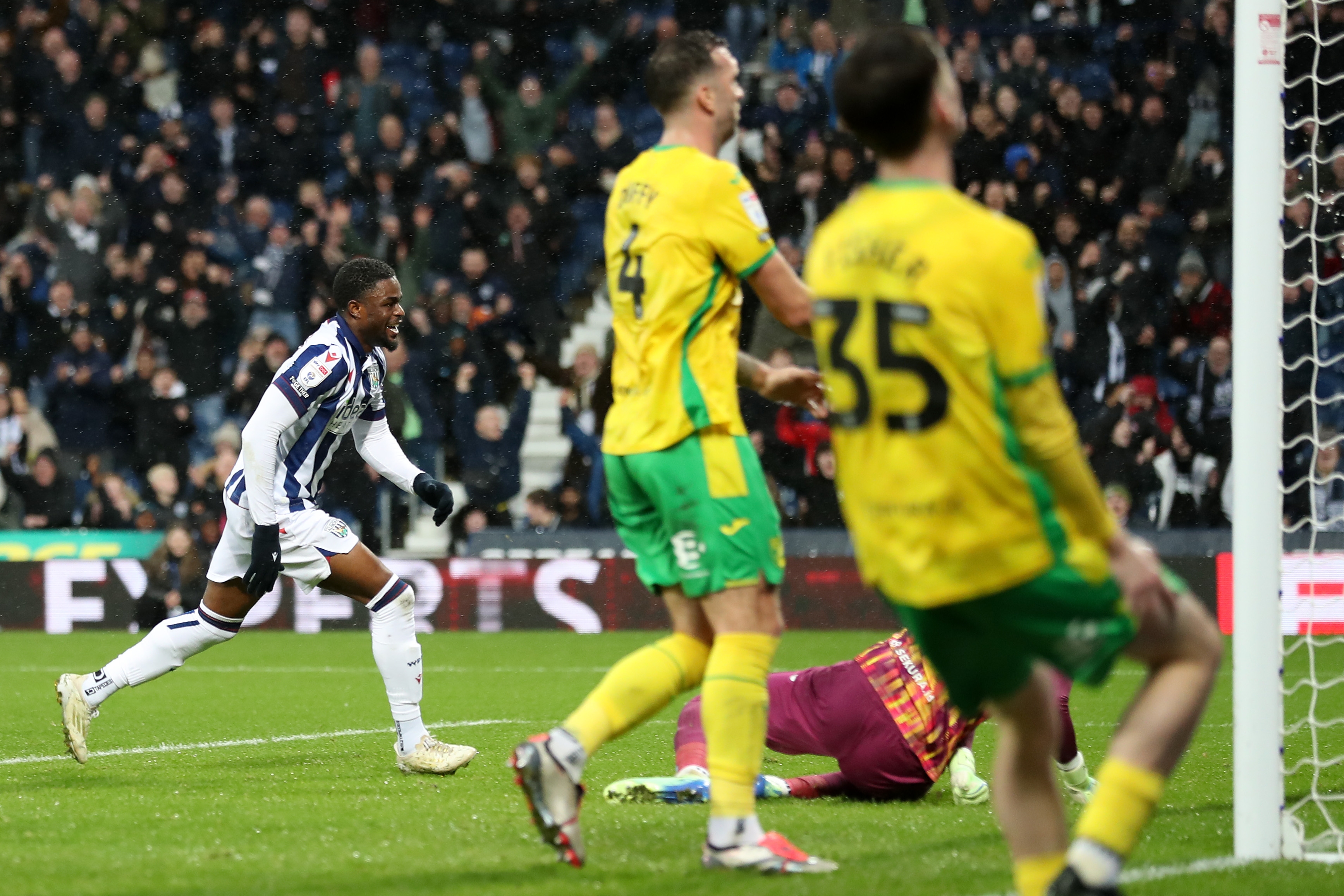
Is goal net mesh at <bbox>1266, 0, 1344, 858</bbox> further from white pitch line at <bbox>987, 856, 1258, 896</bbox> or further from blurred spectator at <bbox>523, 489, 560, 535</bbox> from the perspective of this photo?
blurred spectator at <bbox>523, 489, 560, 535</bbox>

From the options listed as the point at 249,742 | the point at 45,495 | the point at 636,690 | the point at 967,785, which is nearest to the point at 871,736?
the point at 967,785

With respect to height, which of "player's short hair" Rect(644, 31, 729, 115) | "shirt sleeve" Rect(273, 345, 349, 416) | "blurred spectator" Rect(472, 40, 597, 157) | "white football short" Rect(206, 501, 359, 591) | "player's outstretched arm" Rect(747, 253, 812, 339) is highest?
"blurred spectator" Rect(472, 40, 597, 157)

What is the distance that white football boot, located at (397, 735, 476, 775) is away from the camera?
682 centimetres

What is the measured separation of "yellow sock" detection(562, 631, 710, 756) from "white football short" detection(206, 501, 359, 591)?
109 inches

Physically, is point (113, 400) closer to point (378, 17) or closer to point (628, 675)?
point (378, 17)

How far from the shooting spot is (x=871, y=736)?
5855 mm

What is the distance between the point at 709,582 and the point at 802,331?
0.72 meters

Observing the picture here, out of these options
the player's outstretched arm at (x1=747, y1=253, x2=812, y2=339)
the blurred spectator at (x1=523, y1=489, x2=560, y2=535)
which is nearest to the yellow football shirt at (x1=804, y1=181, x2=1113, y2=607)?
the player's outstretched arm at (x1=747, y1=253, x2=812, y2=339)

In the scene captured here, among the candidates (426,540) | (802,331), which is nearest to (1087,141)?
(426,540)

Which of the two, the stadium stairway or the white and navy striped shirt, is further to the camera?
the stadium stairway

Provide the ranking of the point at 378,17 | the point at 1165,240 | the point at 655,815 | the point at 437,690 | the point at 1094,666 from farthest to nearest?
the point at 378,17 → the point at 1165,240 → the point at 437,690 → the point at 655,815 → the point at 1094,666

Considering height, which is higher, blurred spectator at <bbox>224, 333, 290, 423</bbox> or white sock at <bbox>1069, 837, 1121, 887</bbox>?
white sock at <bbox>1069, 837, 1121, 887</bbox>

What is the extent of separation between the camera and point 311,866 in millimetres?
4633

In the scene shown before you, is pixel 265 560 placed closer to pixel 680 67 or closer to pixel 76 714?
pixel 76 714
